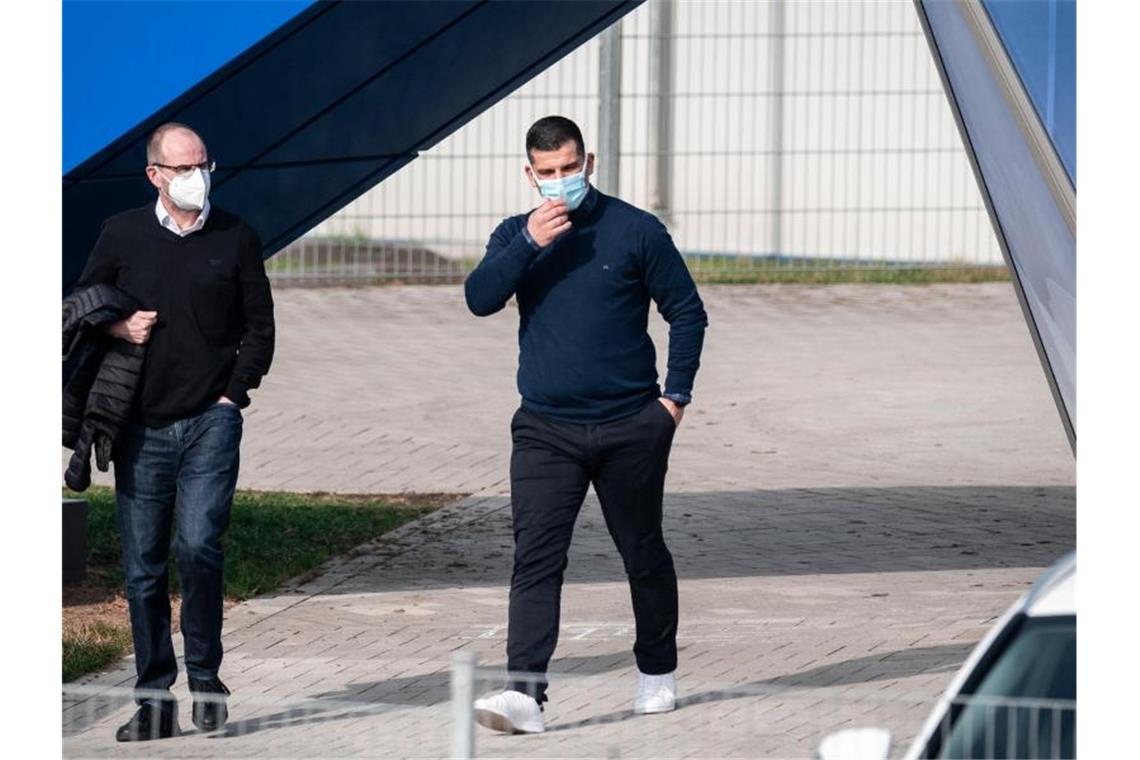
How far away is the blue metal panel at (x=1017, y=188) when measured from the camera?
7461 mm

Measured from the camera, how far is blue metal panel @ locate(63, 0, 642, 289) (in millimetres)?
8141

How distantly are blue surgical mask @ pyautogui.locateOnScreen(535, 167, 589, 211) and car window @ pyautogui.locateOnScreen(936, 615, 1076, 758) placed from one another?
2.70 meters

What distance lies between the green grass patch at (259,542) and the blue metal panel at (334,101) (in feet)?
4.21

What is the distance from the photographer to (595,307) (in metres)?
6.71

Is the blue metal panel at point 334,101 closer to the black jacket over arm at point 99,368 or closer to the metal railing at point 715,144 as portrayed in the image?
the black jacket over arm at point 99,368

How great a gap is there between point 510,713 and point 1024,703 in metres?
2.58

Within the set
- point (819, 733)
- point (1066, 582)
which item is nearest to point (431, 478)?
point (819, 733)

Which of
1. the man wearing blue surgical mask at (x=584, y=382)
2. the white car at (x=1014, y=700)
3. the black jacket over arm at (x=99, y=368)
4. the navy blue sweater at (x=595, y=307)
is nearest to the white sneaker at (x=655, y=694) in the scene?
the man wearing blue surgical mask at (x=584, y=382)

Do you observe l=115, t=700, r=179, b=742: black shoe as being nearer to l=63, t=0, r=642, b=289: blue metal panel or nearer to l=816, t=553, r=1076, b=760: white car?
l=63, t=0, r=642, b=289: blue metal panel

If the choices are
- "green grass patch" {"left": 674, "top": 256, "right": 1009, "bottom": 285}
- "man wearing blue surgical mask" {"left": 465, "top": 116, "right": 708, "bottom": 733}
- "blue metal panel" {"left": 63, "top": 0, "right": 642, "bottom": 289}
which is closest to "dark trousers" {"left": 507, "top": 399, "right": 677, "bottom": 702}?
"man wearing blue surgical mask" {"left": 465, "top": 116, "right": 708, "bottom": 733}

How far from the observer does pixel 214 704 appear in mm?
6352

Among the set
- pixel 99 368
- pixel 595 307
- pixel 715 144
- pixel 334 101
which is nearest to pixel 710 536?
pixel 334 101

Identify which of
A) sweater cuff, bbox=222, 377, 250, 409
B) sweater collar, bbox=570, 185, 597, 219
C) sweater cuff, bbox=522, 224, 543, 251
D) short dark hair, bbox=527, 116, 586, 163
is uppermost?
short dark hair, bbox=527, 116, 586, 163

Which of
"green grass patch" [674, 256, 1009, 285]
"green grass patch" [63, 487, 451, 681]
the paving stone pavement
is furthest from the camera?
"green grass patch" [674, 256, 1009, 285]
